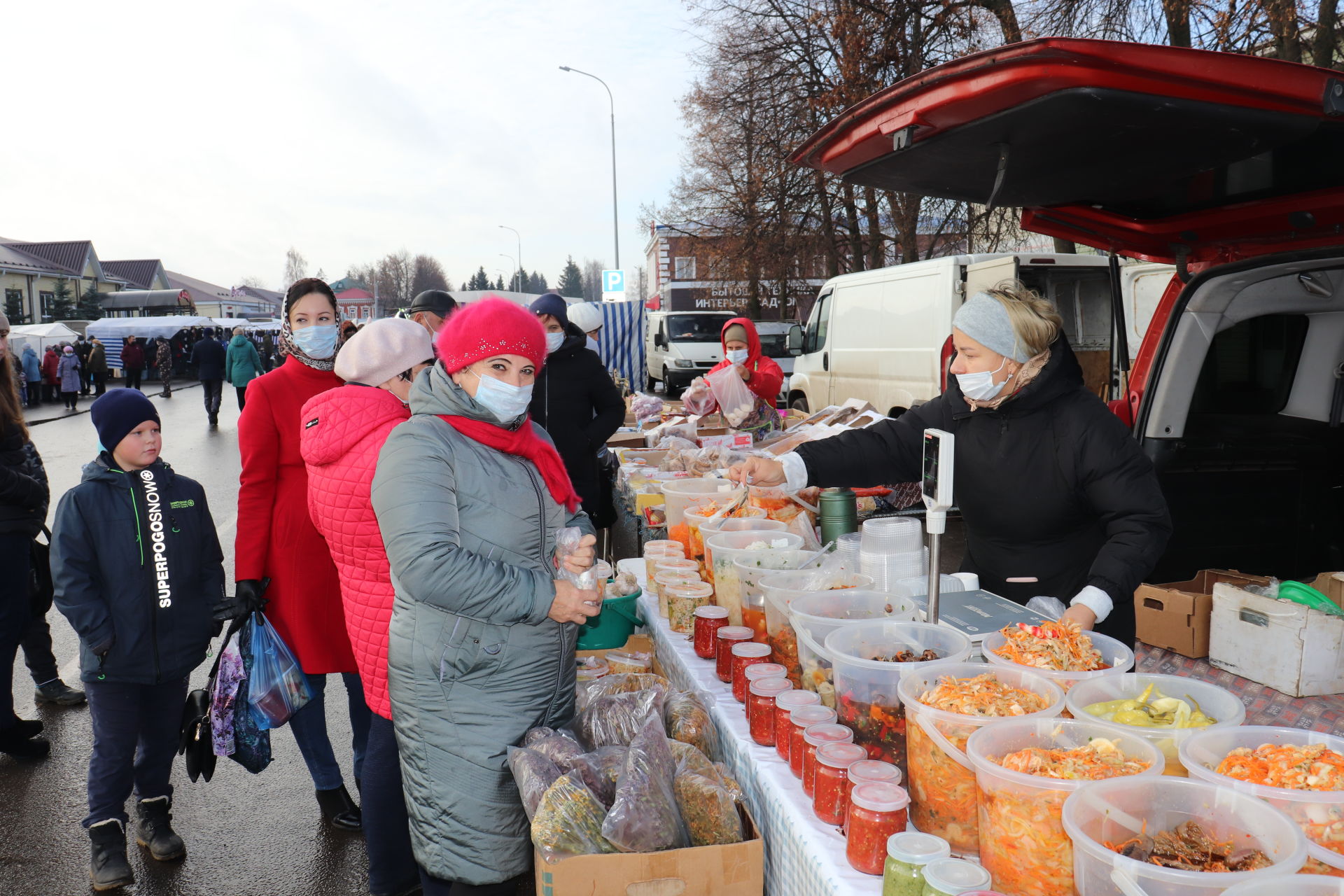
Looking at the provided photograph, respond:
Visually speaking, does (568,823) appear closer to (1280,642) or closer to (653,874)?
(653,874)

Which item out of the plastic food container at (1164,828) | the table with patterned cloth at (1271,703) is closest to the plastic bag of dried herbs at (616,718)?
the plastic food container at (1164,828)

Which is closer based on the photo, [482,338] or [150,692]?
[482,338]

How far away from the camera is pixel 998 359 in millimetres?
2584

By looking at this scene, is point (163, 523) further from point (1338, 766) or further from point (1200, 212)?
point (1200, 212)

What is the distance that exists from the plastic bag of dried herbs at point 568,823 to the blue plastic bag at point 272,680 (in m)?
1.75

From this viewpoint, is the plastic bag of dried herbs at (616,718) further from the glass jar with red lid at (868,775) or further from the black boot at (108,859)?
the black boot at (108,859)

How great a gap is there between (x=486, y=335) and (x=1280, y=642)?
172 inches

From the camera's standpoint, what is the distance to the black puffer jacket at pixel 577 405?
512 centimetres

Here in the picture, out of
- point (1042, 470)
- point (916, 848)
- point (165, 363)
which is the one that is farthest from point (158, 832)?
point (165, 363)

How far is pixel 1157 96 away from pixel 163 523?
349 cm

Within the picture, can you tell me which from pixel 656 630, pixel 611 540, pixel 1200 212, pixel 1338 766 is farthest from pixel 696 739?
pixel 611 540

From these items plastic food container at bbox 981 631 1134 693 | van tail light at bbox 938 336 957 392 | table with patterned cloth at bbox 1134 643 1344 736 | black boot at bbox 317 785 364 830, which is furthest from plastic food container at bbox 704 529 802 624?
van tail light at bbox 938 336 957 392

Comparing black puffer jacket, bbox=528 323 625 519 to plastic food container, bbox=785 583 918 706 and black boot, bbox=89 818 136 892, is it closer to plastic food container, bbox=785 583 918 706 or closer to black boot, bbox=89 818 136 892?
black boot, bbox=89 818 136 892

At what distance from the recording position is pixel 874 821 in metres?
1.62
